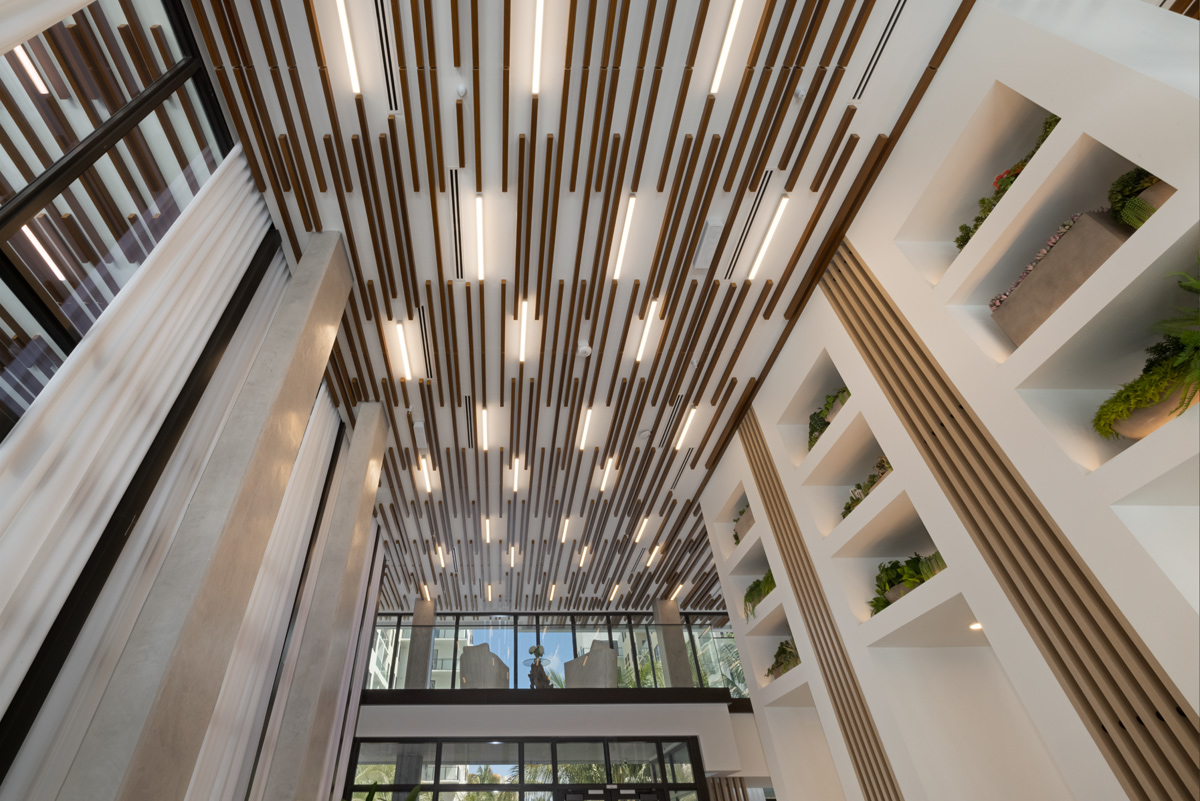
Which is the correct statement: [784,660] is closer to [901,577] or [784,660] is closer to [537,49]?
[901,577]

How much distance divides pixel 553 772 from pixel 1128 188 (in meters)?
9.37

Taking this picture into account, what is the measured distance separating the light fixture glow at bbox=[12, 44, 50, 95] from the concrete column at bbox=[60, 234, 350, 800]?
6.32 feet

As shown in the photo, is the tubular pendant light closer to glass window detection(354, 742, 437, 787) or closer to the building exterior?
the building exterior

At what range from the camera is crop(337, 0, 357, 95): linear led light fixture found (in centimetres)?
391

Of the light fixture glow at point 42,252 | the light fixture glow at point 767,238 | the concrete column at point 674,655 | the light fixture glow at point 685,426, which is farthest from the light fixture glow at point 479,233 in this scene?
the concrete column at point 674,655

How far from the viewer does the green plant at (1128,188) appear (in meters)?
3.10

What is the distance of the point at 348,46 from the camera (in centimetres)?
409

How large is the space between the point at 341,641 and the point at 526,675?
404cm

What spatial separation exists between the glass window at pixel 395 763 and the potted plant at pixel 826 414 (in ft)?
23.3

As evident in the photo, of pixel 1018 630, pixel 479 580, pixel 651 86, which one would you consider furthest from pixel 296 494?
pixel 479 580

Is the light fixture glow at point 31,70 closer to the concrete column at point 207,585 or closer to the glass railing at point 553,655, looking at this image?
the concrete column at point 207,585

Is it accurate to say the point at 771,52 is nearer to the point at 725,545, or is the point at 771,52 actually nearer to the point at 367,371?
the point at 367,371

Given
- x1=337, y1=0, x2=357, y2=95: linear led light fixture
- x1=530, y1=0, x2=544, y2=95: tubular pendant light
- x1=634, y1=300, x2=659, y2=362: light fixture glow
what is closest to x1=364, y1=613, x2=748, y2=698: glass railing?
x1=634, y1=300, x2=659, y2=362: light fixture glow

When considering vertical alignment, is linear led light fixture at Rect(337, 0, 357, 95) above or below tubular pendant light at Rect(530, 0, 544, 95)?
above
